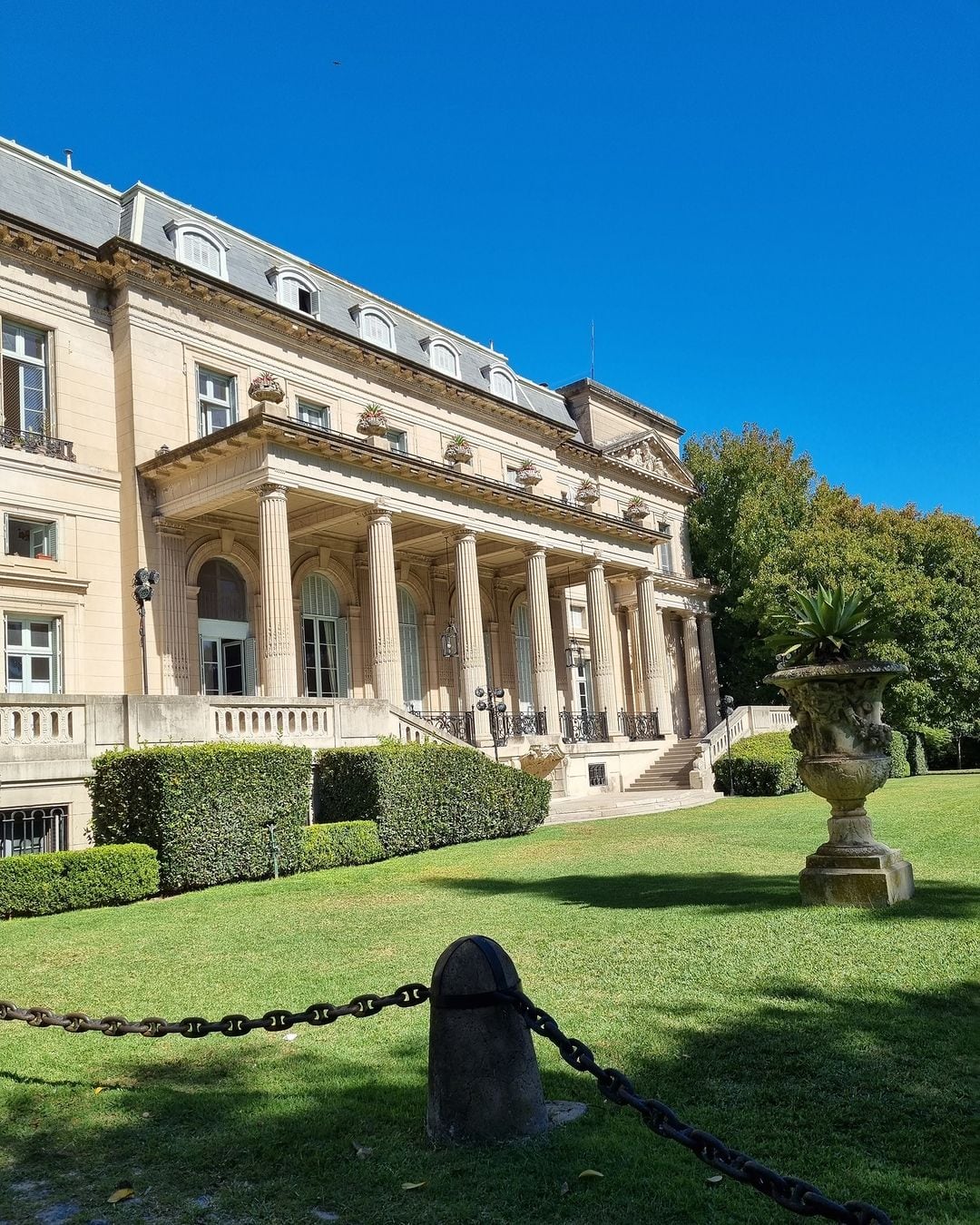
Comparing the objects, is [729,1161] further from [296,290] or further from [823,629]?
[296,290]

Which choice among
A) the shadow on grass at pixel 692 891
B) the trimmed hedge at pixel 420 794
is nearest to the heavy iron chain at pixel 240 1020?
the shadow on grass at pixel 692 891

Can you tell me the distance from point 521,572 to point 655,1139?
97.7ft

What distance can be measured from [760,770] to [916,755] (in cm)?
1347

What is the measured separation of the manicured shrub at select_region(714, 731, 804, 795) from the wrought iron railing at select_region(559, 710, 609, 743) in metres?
3.76

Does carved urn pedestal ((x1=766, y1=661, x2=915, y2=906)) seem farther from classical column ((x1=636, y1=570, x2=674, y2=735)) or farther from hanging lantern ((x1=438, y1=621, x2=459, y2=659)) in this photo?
classical column ((x1=636, y1=570, x2=674, y2=735))

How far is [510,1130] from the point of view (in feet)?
13.6

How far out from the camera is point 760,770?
2741 cm

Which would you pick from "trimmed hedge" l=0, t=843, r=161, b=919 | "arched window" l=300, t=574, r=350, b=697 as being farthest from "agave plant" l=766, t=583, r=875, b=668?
"arched window" l=300, t=574, r=350, b=697

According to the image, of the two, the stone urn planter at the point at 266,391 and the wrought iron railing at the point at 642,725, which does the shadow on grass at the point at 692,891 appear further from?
the wrought iron railing at the point at 642,725

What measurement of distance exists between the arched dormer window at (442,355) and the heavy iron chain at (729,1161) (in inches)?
1171

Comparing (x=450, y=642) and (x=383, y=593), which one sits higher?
(x=383, y=593)

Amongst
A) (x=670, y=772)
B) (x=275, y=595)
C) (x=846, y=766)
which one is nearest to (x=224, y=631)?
(x=275, y=595)

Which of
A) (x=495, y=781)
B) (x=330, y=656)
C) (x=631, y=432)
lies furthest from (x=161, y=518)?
(x=631, y=432)

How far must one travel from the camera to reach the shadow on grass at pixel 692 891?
28.4 feet
